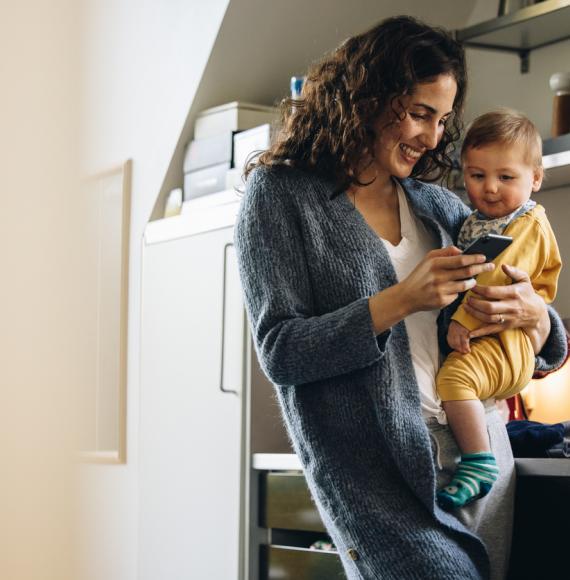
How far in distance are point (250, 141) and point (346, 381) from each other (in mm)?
1688

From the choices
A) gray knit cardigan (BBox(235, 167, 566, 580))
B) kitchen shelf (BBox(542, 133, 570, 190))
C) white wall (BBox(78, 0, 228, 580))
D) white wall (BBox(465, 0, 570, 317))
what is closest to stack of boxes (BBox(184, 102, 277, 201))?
white wall (BBox(78, 0, 228, 580))

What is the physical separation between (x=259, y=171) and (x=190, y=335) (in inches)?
63.3

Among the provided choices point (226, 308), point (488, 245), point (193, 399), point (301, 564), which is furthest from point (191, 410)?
point (488, 245)

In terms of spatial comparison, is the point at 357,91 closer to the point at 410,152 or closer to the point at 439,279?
the point at 410,152

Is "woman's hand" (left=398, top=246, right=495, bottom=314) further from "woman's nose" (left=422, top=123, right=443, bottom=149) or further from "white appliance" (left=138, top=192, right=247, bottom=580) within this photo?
"white appliance" (left=138, top=192, right=247, bottom=580)

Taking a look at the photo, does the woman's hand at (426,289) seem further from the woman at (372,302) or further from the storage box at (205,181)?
the storage box at (205,181)

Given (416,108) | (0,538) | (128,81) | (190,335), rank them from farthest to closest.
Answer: (128,81)
(190,335)
(416,108)
(0,538)

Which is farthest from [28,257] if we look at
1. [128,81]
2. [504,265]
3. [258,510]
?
[128,81]

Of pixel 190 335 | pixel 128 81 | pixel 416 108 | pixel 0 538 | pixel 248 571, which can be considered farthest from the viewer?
pixel 128 81

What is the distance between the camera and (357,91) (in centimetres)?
153

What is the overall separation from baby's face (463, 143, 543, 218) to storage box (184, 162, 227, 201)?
1482mm

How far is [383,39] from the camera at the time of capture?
154 cm

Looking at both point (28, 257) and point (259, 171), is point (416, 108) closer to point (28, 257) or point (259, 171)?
point (259, 171)

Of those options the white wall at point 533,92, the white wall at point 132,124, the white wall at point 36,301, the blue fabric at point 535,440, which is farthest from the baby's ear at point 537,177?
the white wall at point 132,124
